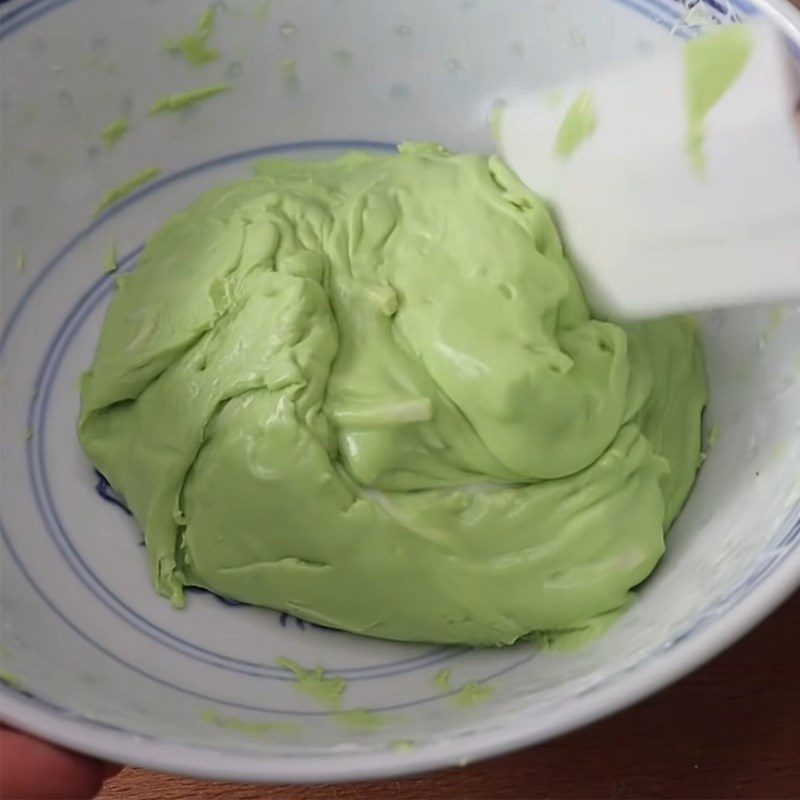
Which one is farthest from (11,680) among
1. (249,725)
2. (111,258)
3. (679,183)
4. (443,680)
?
(679,183)

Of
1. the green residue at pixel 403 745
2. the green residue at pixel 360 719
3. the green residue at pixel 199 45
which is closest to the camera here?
the green residue at pixel 403 745

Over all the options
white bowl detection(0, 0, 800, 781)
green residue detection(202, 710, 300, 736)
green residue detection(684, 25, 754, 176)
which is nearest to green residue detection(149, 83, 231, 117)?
white bowl detection(0, 0, 800, 781)

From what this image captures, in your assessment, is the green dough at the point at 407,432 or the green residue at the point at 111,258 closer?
the green dough at the point at 407,432

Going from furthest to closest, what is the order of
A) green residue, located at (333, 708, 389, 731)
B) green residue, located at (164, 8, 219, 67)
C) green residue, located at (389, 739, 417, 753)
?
green residue, located at (164, 8, 219, 67)
green residue, located at (333, 708, 389, 731)
green residue, located at (389, 739, 417, 753)

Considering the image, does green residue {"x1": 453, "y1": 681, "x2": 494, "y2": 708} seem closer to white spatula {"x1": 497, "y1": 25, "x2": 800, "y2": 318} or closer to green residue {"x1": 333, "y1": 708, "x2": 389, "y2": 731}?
green residue {"x1": 333, "y1": 708, "x2": 389, "y2": 731}

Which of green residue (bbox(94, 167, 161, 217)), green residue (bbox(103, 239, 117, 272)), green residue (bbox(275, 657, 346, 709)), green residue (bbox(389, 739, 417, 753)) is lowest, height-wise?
green residue (bbox(275, 657, 346, 709))

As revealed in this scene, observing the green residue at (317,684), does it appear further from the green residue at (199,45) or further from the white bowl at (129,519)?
the green residue at (199,45)

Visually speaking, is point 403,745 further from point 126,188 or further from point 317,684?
point 126,188

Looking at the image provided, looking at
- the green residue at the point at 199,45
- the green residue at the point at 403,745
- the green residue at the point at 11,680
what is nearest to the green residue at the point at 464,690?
the green residue at the point at 403,745
